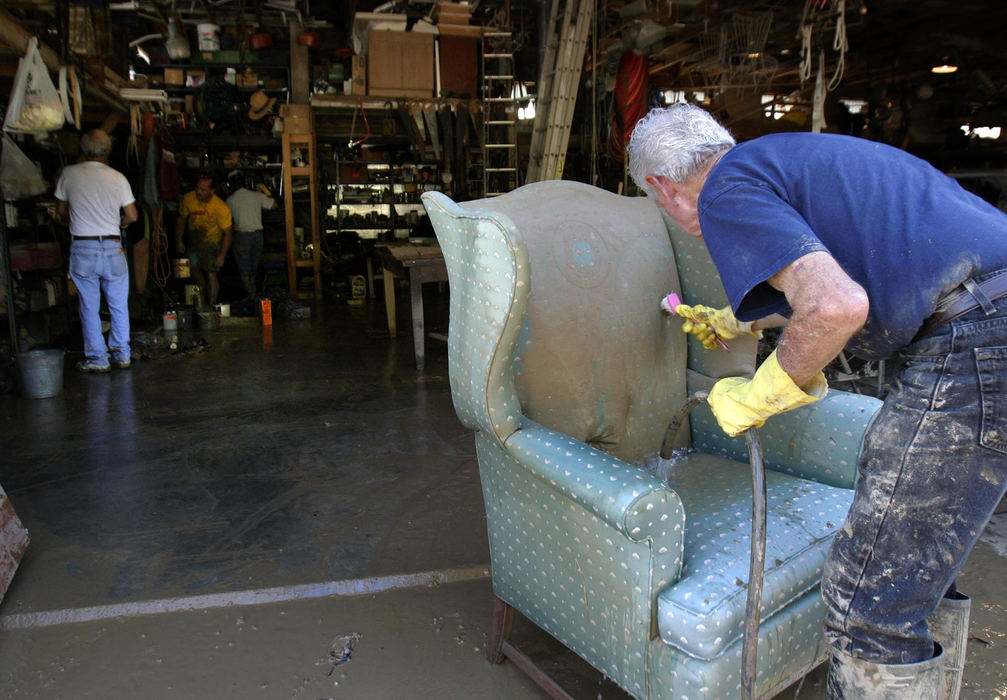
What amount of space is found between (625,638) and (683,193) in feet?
3.30

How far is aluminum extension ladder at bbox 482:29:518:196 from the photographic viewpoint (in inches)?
305

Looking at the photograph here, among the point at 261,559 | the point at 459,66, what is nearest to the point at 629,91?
the point at 459,66

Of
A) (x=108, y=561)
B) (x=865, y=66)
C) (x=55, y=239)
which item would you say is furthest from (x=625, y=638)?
(x=865, y=66)

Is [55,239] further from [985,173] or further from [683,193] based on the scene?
[985,173]

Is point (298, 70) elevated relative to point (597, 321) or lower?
elevated

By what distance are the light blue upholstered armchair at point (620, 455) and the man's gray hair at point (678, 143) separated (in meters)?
Answer: 0.35

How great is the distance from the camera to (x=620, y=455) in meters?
2.37

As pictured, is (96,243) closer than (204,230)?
Yes

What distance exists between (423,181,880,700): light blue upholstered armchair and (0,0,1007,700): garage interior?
403mm

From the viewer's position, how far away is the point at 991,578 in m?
2.57

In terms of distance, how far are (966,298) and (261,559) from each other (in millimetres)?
2402

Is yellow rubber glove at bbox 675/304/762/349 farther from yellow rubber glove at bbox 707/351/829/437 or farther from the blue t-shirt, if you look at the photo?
the blue t-shirt

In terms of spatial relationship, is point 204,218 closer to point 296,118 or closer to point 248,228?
point 248,228

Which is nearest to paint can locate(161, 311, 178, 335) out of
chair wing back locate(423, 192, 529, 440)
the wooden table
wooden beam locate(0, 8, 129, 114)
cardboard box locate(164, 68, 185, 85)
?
wooden beam locate(0, 8, 129, 114)
